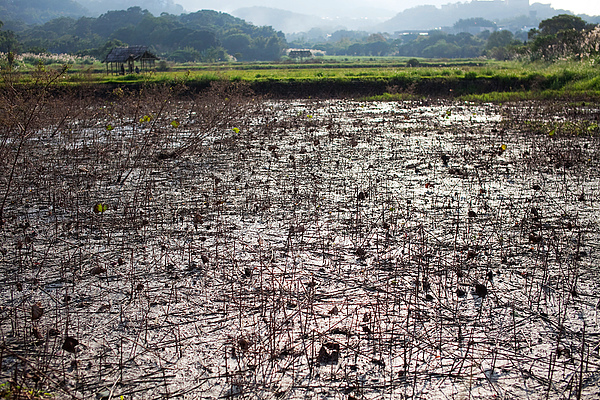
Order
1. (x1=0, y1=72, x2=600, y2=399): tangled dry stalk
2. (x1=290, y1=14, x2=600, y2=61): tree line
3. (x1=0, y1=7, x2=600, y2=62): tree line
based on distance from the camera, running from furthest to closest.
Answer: (x1=0, y1=7, x2=600, y2=62): tree line, (x1=290, y1=14, x2=600, y2=61): tree line, (x1=0, y1=72, x2=600, y2=399): tangled dry stalk

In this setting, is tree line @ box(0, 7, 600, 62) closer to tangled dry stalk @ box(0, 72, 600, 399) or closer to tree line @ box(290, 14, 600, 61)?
tree line @ box(290, 14, 600, 61)

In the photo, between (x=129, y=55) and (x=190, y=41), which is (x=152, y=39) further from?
(x=129, y=55)

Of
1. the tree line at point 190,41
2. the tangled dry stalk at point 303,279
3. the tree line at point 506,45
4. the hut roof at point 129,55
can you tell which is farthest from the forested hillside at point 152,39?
the tangled dry stalk at point 303,279

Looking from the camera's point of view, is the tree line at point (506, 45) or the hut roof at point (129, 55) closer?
the tree line at point (506, 45)

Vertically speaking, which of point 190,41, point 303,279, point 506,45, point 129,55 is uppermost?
point 190,41

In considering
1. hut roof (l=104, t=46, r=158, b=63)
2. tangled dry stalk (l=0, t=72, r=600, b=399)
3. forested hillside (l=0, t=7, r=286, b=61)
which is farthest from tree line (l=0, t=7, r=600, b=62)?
tangled dry stalk (l=0, t=72, r=600, b=399)

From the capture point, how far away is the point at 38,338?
275 centimetres

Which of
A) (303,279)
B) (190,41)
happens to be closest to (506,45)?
(190,41)

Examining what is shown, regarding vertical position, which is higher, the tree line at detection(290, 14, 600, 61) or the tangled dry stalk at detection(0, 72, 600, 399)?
the tree line at detection(290, 14, 600, 61)

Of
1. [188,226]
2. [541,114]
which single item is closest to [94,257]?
[188,226]

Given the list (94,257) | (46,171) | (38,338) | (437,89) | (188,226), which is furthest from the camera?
(437,89)

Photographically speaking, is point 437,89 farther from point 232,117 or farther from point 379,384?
point 379,384

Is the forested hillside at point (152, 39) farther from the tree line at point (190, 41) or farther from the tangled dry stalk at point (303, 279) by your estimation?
the tangled dry stalk at point (303, 279)

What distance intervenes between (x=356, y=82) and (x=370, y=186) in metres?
15.6
